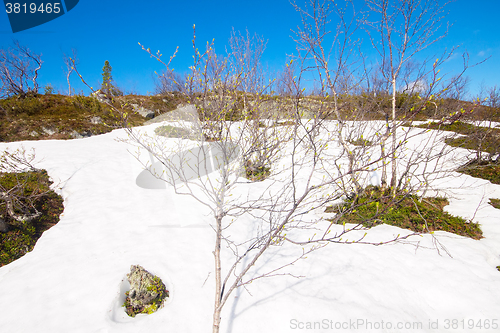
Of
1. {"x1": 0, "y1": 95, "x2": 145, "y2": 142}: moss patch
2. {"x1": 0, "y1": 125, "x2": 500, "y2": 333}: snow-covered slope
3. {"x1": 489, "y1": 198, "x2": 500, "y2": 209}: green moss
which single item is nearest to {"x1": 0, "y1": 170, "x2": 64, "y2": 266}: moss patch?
{"x1": 0, "y1": 125, "x2": 500, "y2": 333}: snow-covered slope

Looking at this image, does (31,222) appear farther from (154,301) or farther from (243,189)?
(243,189)

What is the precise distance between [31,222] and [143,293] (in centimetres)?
407

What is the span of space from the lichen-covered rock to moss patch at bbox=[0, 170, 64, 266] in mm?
2982

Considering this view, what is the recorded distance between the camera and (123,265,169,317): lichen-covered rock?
312 cm

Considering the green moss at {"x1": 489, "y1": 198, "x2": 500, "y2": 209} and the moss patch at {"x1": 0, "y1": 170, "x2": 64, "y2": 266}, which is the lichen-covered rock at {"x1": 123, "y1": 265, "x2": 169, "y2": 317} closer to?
the moss patch at {"x1": 0, "y1": 170, "x2": 64, "y2": 266}

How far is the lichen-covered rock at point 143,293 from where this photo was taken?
312cm

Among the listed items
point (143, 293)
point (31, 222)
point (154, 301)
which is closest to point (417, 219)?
point (154, 301)

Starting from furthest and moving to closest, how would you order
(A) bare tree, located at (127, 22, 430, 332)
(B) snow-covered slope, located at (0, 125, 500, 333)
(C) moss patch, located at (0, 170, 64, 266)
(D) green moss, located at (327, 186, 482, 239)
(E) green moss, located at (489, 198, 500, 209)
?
(E) green moss, located at (489, 198, 500, 209)
(D) green moss, located at (327, 186, 482, 239)
(C) moss patch, located at (0, 170, 64, 266)
(B) snow-covered slope, located at (0, 125, 500, 333)
(A) bare tree, located at (127, 22, 430, 332)

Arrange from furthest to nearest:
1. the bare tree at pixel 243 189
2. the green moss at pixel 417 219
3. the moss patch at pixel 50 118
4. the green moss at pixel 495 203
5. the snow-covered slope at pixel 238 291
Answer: the moss patch at pixel 50 118 → the green moss at pixel 495 203 → the green moss at pixel 417 219 → the snow-covered slope at pixel 238 291 → the bare tree at pixel 243 189

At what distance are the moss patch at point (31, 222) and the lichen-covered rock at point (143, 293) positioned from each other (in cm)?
298

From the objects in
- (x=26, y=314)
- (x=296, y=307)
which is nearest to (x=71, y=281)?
(x=26, y=314)

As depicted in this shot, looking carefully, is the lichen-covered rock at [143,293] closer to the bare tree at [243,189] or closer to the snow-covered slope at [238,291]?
the snow-covered slope at [238,291]

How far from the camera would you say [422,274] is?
362cm

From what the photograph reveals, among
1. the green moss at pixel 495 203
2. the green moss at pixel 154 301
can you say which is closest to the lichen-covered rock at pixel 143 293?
the green moss at pixel 154 301
